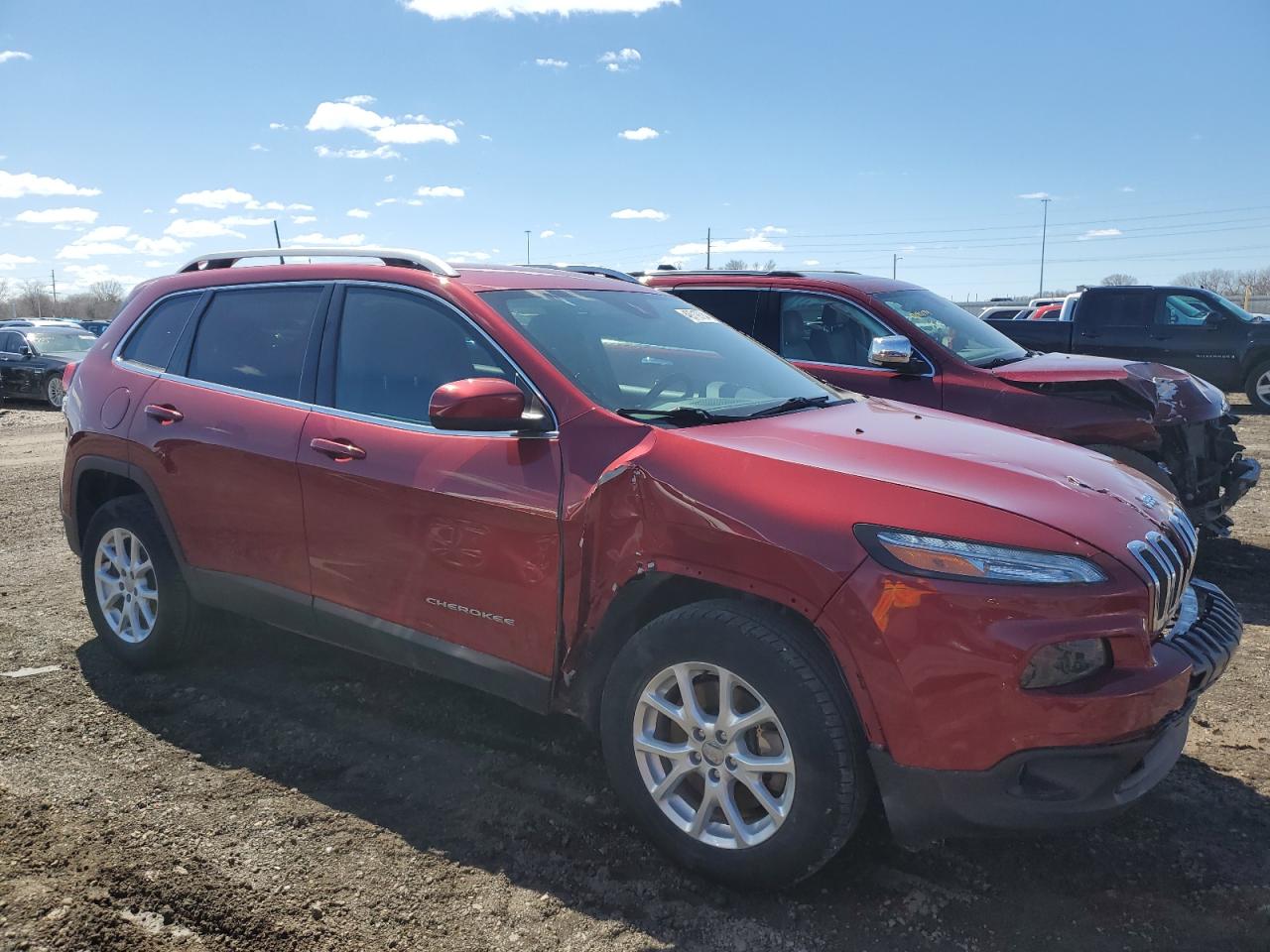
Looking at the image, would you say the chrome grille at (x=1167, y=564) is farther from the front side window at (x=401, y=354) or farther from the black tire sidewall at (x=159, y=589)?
the black tire sidewall at (x=159, y=589)

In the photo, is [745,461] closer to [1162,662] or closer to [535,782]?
[1162,662]

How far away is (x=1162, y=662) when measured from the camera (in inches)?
98.2

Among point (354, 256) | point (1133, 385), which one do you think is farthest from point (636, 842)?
point (1133, 385)

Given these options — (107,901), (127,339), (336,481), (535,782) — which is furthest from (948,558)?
(127,339)

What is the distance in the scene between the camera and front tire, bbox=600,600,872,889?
8.20 feet

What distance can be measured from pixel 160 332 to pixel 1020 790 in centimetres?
406

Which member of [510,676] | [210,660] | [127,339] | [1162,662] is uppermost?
[127,339]

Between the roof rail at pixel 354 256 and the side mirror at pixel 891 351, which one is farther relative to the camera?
the side mirror at pixel 891 351

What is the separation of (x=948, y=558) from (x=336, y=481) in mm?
2179

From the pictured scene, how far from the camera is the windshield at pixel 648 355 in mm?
3301

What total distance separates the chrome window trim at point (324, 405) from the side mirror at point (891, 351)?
3.12 m

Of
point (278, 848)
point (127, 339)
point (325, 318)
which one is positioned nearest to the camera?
point (278, 848)

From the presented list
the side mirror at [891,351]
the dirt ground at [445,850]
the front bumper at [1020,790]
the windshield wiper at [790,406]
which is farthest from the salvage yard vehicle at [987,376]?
the front bumper at [1020,790]

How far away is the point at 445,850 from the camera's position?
299cm
